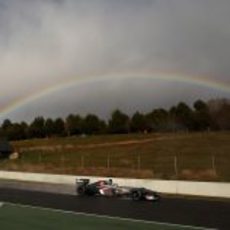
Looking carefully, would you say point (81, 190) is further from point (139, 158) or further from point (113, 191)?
point (139, 158)

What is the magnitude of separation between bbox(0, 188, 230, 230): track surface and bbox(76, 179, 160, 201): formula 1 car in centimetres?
119

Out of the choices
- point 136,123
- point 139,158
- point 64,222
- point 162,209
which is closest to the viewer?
point 64,222

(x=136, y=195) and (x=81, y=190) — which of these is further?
(x=81, y=190)

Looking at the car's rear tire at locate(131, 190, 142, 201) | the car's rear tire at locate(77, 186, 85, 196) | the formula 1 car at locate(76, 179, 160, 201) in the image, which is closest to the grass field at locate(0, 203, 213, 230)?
the car's rear tire at locate(131, 190, 142, 201)

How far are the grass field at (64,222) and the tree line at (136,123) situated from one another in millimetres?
122043

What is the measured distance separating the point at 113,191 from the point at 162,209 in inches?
519

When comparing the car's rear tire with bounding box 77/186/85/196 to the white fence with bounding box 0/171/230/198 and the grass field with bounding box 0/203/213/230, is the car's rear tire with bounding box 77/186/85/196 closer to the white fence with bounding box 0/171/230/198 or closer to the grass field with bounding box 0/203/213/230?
the white fence with bounding box 0/171/230/198

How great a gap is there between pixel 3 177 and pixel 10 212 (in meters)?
44.3

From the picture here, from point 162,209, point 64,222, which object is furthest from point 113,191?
point 64,222

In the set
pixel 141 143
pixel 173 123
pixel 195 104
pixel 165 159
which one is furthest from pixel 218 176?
pixel 195 104

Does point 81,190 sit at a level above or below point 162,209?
above

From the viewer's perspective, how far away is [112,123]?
174 metres

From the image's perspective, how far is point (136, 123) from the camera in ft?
569

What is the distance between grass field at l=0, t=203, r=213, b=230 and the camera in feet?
94.9
